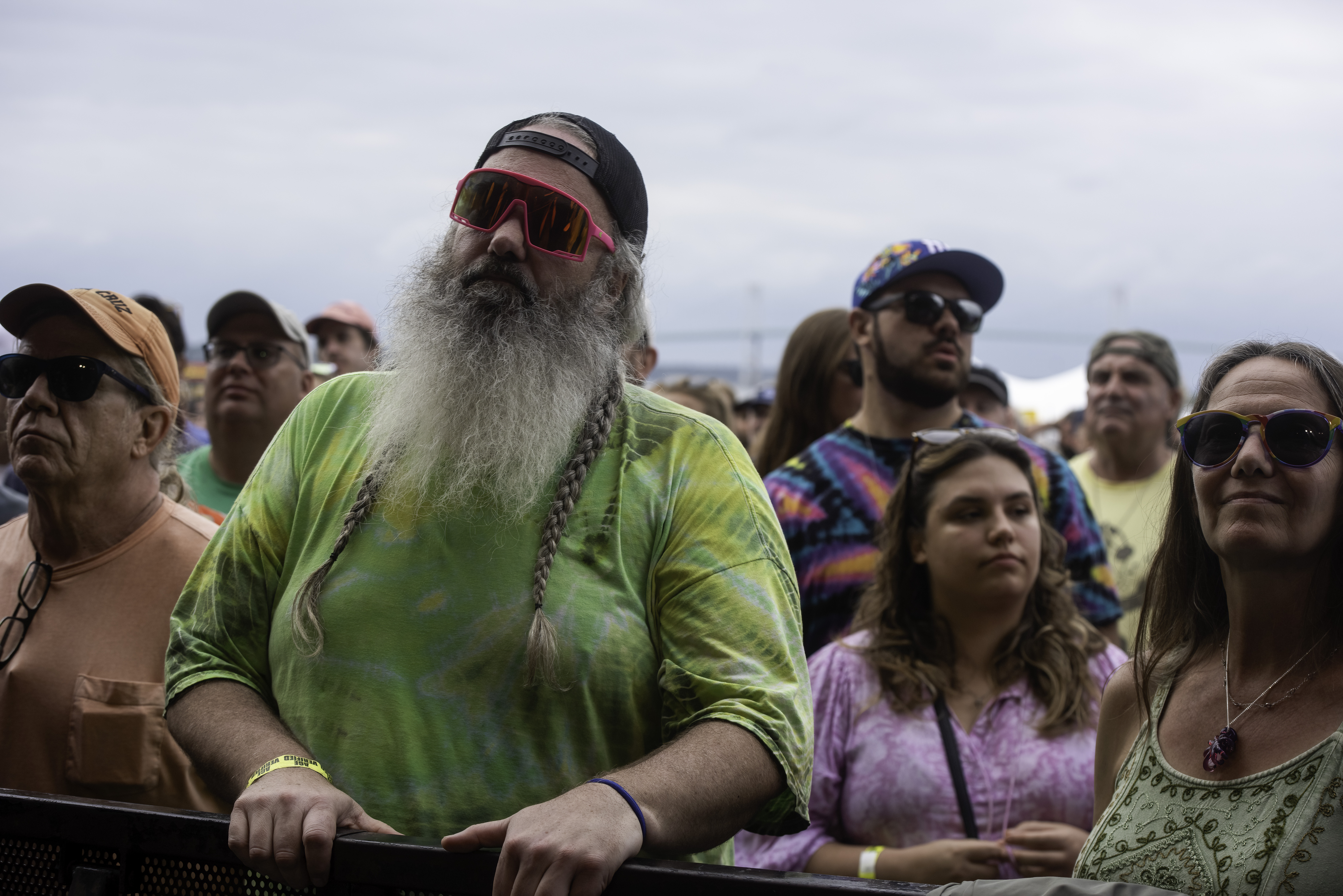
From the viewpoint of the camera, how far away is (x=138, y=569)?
3.01 m

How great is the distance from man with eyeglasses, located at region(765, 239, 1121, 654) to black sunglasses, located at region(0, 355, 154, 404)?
6.80 feet

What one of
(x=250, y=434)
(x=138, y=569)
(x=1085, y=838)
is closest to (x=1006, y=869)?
(x=1085, y=838)

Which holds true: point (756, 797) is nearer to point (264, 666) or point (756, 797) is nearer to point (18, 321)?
point (264, 666)

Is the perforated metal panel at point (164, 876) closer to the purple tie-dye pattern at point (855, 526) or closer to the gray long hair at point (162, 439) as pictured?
the gray long hair at point (162, 439)

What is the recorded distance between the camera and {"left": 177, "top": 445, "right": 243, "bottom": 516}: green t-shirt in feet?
15.7

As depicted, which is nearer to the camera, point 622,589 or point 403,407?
point 622,589

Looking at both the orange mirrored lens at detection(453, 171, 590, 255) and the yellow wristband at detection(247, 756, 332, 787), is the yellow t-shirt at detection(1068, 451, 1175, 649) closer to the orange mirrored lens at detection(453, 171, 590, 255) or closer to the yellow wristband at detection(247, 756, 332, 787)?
the orange mirrored lens at detection(453, 171, 590, 255)

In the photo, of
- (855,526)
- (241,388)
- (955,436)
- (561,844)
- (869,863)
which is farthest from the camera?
(241,388)

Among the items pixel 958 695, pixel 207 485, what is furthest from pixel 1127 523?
pixel 207 485

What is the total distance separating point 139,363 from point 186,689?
4.26 ft

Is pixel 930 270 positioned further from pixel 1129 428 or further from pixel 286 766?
pixel 286 766

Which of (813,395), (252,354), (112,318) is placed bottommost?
(813,395)

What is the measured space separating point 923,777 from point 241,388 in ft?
10.3

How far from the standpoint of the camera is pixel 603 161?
Answer: 7.97 ft
